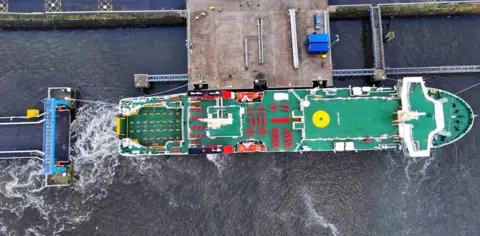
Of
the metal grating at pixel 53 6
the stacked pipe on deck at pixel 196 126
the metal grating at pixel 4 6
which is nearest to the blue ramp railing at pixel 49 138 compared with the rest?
the metal grating at pixel 53 6

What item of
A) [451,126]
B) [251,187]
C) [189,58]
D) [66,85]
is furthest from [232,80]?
[451,126]

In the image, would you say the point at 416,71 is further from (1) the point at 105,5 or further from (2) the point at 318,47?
(1) the point at 105,5

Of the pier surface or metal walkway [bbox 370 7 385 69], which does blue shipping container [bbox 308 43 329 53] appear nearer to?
the pier surface

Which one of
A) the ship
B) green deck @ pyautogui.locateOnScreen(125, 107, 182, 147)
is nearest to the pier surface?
the ship

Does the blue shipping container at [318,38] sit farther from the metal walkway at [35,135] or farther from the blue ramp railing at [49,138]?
the blue ramp railing at [49,138]

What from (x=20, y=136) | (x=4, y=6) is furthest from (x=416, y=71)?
(x=4, y=6)
